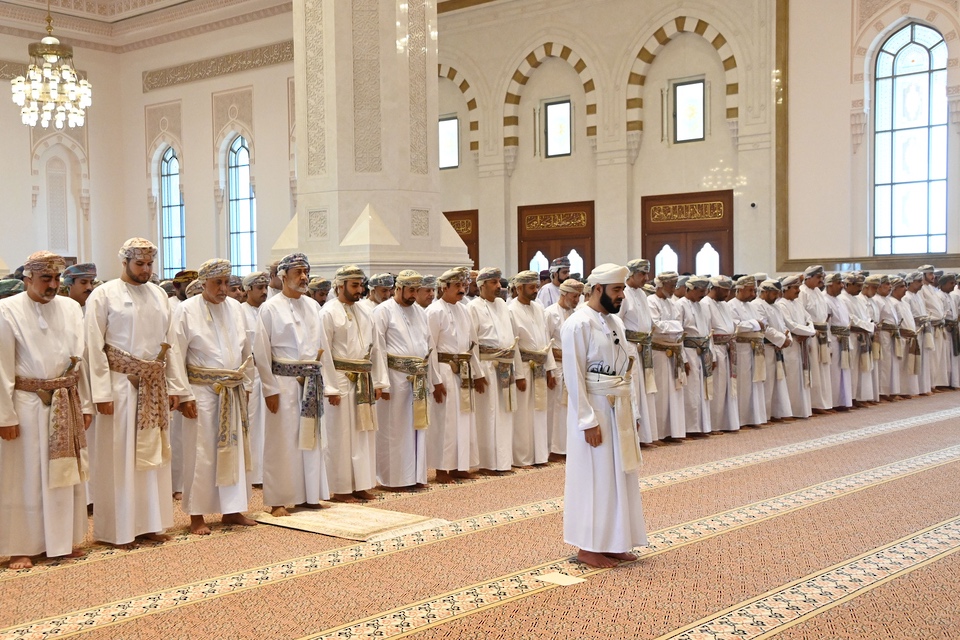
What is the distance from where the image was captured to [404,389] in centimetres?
683

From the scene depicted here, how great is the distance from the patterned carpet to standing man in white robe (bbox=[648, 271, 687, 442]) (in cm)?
215

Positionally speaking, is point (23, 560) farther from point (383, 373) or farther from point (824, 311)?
point (824, 311)

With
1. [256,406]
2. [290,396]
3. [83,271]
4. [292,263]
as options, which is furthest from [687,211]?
[83,271]

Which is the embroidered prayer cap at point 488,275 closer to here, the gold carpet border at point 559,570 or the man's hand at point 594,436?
the gold carpet border at point 559,570

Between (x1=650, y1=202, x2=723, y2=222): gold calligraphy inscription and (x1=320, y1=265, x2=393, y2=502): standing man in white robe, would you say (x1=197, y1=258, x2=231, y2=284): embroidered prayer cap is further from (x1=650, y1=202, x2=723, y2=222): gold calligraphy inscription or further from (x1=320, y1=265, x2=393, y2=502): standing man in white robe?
(x1=650, y1=202, x2=723, y2=222): gold calligraphy inscription

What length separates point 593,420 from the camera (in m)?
4.59

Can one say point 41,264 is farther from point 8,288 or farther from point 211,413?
point 211,413

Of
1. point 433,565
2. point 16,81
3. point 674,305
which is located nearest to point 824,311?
point 674,305

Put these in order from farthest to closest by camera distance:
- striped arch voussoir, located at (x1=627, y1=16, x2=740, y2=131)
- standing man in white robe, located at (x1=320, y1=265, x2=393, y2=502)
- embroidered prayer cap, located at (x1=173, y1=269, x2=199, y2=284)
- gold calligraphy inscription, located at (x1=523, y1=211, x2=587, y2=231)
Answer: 1. gold calligraphy inscription, located at (x1=523, y1=211, x2=587, y2=231)
2. striped arch voussoir, located at (x1=627, y1=16, x2=740, y2=131)
3. embroidered prayer cap, located at (x1=173, y1=269, x2=199, y2=284)
4. standing man in white robe, located at (x1=320, y1=265, x2=393, y2=502)

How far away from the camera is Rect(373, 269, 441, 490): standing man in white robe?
6766 millimetres

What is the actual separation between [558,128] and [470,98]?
160cm

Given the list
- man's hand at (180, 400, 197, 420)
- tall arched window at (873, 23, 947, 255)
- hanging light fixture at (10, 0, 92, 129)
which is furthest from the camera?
tall arched window at (873, 23, 947, 255)

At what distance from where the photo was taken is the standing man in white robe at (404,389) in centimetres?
677

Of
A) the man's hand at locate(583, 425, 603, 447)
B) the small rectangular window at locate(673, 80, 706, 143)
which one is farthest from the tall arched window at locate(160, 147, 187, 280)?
the man's hand at locate(583, 425, 603, 447)
